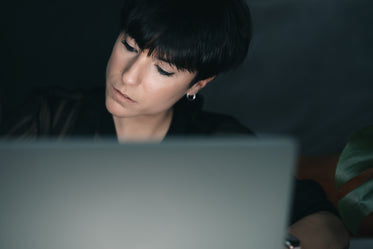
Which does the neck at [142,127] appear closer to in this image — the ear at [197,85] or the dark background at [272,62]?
the ear at [197,85]

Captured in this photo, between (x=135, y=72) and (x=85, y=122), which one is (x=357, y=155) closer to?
(x=135, y=72)

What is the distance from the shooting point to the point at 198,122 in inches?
49.1

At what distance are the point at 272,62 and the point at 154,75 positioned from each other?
2.99 ft

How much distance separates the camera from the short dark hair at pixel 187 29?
88cm

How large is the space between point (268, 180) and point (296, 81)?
54.0 inches

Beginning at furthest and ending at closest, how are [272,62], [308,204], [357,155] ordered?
[272,62], [308,204], [357,155]

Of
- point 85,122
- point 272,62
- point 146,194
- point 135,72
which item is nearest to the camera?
point 146,194

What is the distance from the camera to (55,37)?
1.57 m

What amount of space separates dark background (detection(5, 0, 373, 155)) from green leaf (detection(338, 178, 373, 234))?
955mm

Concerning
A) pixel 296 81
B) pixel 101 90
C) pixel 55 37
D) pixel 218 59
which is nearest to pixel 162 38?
pixel 218 59

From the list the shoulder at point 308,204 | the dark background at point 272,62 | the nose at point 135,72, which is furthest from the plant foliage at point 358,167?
the dark background at point 272,62

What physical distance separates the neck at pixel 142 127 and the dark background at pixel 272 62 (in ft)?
1.82

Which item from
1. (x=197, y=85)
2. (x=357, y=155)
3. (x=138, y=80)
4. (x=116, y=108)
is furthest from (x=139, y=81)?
(x=357, y=155)

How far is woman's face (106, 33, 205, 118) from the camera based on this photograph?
0.91m
